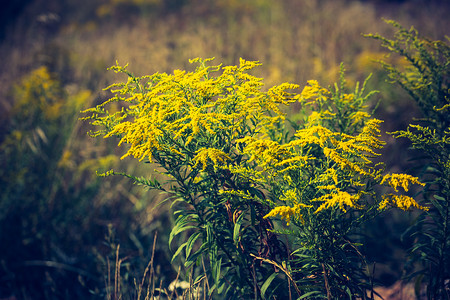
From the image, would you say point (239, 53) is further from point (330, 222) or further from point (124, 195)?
point (330, 222)

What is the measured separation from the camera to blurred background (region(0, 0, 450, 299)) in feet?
11.0

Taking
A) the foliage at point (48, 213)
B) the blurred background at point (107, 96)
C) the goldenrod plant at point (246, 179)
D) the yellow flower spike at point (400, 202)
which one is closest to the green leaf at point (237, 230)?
the goldenrod plant at point (246, 179)

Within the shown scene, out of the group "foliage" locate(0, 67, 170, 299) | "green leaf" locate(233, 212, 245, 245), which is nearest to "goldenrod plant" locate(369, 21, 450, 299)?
"green leaf" locate(233, 212, 245, 245)

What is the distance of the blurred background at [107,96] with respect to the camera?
11.0ft

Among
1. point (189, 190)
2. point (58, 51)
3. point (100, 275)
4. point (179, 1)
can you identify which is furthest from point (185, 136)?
point (179, 1)

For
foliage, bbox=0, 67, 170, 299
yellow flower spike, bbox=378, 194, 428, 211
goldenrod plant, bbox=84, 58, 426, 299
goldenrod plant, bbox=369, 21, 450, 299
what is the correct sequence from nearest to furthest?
yellow flower spike, bbox=378, 194, 428, 211 < goldenrod plant, bbox=84, 58, 426, 299 < goldenrod plant, bbox=369, 21, 450, 299 < foliage, bbox=0, 67, 170, 299

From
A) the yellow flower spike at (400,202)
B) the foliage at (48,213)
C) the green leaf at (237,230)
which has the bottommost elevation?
the foliage at (48,213)

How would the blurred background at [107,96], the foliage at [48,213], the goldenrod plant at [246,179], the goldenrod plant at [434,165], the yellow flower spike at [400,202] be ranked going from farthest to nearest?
1. the blurred background at [107,96]
2. the foliage at [48,213]
3. the goldenrod plant at [434,165]
4. the goldenrod plant at [246,179]
5. the yellow flower spike at [400,202]

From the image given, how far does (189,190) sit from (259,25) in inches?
322

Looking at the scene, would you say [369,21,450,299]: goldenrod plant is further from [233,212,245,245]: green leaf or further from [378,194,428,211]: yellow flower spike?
[233,212,245,245]: green leaf

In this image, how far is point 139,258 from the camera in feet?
10.5

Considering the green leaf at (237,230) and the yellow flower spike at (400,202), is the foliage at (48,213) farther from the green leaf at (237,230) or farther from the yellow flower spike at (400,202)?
the yellow flower spike at (400,202)

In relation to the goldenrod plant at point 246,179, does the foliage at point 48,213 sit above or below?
below

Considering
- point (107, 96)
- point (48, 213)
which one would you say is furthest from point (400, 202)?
point (107, 96)
